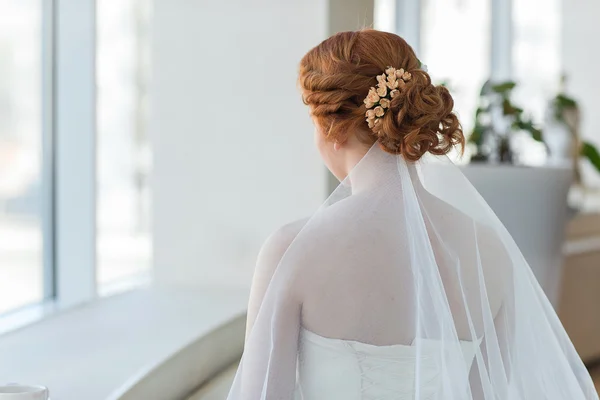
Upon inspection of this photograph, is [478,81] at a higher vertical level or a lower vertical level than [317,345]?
higher

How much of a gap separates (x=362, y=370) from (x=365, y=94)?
0.50 m

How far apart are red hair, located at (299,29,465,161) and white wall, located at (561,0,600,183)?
610cm

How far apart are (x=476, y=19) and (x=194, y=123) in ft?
12.6

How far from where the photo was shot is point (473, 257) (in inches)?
61.9

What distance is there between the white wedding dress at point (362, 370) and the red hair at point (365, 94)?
0.36 metres

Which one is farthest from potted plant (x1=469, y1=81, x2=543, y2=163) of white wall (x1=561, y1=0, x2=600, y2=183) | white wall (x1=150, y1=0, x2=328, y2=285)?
white wall (x1=561, y1=0, x2=600, y2=183)

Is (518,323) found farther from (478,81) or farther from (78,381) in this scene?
(478,81)

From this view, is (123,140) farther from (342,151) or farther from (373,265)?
(373,265)

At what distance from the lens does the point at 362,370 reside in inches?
58.0

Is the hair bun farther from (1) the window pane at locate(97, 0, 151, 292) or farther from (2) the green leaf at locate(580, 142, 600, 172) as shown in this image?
(2) the green leaf at locate(580, 142, 600, 172)

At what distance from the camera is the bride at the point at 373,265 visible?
56.9 inches

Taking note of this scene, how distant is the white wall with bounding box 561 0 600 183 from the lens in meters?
7.18

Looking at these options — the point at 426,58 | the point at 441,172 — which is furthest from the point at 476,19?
the point at 441,172

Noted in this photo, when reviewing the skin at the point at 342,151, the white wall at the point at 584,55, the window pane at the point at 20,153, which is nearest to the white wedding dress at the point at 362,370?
the skin at the point at 342,151
